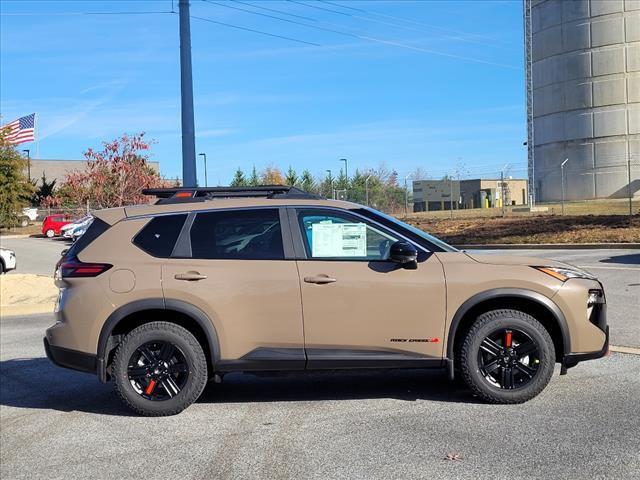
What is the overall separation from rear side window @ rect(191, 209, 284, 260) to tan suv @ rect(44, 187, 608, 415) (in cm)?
1

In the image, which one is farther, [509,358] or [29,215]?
[29,215]

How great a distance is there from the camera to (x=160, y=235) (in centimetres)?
612

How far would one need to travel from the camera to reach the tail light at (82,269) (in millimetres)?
5973

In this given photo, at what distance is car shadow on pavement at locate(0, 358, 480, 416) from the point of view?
6.45m

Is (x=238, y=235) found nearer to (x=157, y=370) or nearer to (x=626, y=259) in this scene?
(x=157, y=370)

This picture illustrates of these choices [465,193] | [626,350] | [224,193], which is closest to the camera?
[224,193]

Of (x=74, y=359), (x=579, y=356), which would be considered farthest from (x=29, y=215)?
(x=579, y=356)

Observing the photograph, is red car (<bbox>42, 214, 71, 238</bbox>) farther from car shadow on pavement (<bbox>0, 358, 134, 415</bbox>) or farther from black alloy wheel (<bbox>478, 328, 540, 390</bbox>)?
black alloy wheel (<bbox>478, 328, 540, 390</bbox>)

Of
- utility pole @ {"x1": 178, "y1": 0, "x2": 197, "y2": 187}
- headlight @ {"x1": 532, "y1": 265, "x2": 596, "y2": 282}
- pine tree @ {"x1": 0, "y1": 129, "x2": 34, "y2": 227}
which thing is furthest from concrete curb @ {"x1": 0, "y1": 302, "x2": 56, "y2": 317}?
pine tree @ {"x1": 0, "y1": 129, "x2": 34, "y2": 227}

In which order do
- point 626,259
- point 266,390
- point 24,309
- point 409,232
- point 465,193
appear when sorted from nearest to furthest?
point 409,232, point 266,390, point 24,309, point 626,259, point 465,193

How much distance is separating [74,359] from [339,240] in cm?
238

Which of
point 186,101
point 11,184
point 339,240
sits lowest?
point 339,240

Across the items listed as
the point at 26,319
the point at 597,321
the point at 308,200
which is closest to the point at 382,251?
the point at 308,200

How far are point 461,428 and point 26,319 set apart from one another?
9854mm
